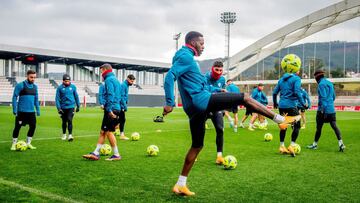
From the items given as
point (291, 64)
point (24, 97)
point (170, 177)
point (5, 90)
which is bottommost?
point (170, 177)

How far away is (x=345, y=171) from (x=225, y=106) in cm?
377

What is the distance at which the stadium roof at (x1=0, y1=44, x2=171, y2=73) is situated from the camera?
177 feet

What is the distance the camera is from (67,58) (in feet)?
194

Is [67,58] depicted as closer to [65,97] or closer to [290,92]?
[65,97]

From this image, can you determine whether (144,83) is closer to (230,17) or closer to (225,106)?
(230,17)

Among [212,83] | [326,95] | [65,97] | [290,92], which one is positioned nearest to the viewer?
[212,83]

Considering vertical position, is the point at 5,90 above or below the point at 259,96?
above

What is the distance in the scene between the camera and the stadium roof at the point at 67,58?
5384 cm

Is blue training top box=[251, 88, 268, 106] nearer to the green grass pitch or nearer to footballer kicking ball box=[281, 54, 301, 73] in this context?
the green grass pitch

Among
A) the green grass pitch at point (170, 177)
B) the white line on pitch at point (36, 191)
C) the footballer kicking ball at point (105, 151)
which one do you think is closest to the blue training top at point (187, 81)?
the green grass pitch at point (170, 177)

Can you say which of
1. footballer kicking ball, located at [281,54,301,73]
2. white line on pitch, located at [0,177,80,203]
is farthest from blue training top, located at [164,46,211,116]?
footballer kicking ball, located at [281,54,301,73]

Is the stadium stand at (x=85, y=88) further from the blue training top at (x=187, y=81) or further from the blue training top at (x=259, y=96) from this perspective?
the blue training top at (x=187, y=81)

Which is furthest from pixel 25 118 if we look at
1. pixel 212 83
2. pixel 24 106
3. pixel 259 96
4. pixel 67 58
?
pixel 67 58

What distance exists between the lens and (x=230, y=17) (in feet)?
187
